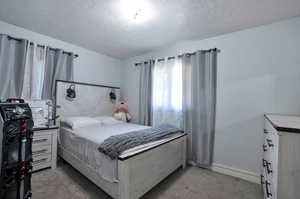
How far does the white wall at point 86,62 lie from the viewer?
228 cm

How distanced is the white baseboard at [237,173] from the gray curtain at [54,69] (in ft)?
11.2

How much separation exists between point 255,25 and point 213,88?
3.73 ft

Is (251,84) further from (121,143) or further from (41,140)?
(41,140)

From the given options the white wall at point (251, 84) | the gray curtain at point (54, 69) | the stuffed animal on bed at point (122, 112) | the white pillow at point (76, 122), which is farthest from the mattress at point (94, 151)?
the stuffed animal on bed at point (122, 112)

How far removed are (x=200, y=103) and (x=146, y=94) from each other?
1.28m

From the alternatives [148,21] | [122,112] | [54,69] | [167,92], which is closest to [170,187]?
[167,92]

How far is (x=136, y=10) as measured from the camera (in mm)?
1758

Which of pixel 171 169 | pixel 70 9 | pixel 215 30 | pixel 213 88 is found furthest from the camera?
pixel 213 88

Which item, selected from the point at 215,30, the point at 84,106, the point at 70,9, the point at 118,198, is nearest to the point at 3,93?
the point at 84,106

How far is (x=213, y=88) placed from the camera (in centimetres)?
238

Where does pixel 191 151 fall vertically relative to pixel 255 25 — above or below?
below

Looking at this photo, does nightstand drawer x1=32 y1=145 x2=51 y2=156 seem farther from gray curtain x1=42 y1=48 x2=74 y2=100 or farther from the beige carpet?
gray curtain x1=42 y1=48 x2=74 y2=100

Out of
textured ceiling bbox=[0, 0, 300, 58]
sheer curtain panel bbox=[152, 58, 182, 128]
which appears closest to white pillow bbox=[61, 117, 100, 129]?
sheer curtain panel bbox=[152, 58, 182, 128]

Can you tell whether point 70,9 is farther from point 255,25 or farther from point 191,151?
point 191,151
